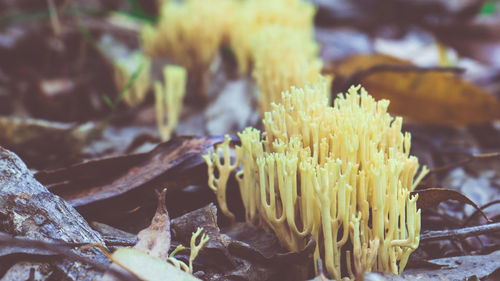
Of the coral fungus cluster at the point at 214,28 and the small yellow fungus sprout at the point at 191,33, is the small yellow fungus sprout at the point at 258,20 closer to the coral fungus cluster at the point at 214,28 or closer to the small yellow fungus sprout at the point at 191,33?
the coral fungus cluster at the point at 214,28

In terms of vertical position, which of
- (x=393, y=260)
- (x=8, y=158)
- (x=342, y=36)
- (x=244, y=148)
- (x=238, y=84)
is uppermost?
(x=342, y=36)

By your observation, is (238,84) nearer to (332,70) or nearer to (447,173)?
(332,70)

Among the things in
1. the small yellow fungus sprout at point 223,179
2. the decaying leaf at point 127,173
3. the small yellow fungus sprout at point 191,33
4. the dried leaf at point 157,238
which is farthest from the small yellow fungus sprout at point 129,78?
the dried leaf at point 157,238

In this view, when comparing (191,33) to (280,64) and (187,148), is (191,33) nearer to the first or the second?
(280,64)

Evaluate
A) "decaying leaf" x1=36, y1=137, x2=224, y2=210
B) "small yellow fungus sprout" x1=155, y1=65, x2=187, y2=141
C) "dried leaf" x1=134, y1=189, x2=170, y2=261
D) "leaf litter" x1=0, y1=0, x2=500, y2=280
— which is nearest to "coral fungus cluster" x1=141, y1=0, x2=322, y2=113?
"leaf litter" x1=0, y1=0, x2=500, y2=280

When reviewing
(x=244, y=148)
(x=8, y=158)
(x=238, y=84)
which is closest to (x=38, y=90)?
(x=238, y=84)

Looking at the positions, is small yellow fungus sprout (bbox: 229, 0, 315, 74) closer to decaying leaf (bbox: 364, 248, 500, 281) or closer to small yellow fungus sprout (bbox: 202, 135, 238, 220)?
small yellow fungus sprout (bbox: 202, 135, 238, 220)
